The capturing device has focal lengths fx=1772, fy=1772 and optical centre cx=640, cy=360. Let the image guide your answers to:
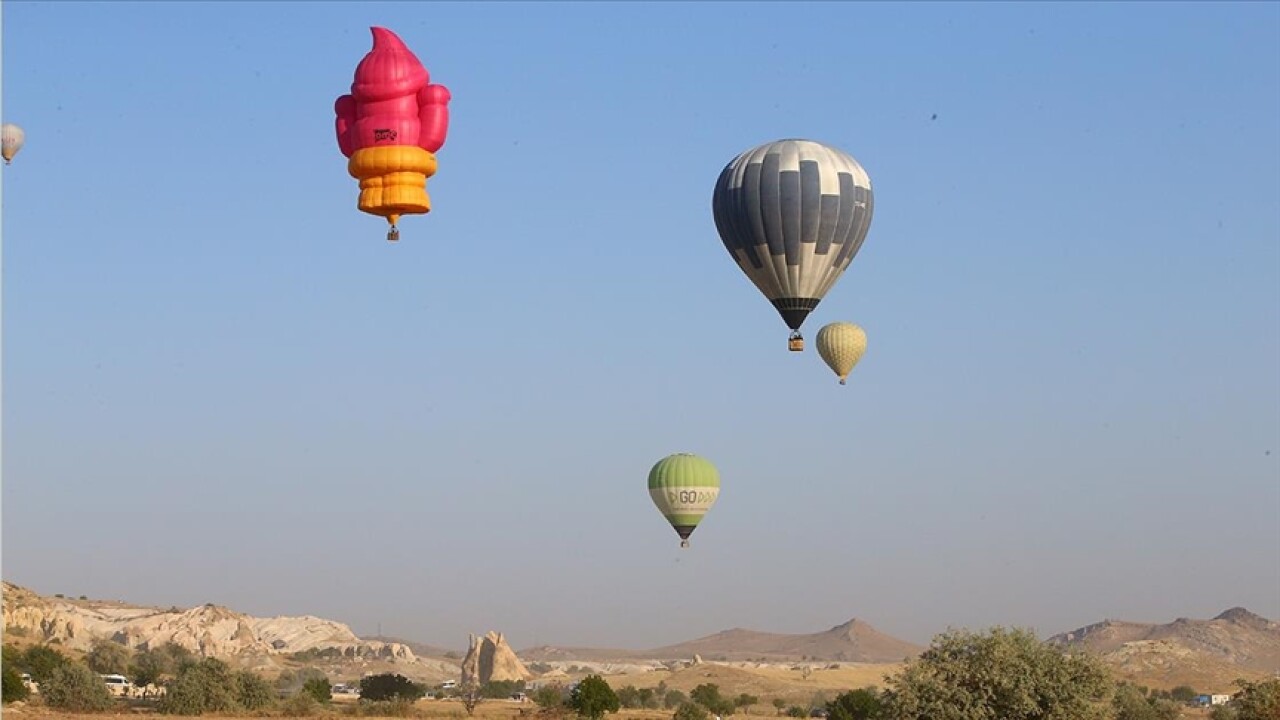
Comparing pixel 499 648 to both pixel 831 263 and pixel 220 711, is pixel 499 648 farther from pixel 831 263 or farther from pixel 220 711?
pixel 831 263

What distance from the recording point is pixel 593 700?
83.6 metres

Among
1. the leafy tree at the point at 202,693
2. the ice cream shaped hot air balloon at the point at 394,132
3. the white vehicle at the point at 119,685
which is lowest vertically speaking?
the leafy tree at the point at 202,693

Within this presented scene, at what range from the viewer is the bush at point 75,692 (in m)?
78.7

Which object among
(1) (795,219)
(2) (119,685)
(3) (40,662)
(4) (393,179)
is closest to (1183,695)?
(2) (119,685)

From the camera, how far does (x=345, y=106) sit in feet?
156

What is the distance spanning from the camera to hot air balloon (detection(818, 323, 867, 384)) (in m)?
76.9

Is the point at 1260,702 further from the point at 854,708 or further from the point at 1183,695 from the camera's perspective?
the point at 1183,695

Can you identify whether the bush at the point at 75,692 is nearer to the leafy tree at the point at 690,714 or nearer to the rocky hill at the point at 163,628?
the leafy tree at the point at 690,714

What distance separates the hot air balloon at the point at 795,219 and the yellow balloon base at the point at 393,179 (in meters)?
18.7

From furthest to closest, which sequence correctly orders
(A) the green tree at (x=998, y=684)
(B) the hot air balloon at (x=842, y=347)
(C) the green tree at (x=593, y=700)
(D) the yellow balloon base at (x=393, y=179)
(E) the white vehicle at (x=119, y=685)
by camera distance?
(E) the white vehicle at (x=119, y=685), (C) the green tree at (x=593, y=700), (B) the hot air balloon at (x=842, y=347), (A) the green tree at (x=998, y=684), (D) the yellow balloon base at (x=393, y=179)

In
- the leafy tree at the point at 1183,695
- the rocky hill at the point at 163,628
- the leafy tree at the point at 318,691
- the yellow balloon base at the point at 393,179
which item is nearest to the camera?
the yellow balloon base at the point at 393,179

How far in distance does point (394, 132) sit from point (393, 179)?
1.24m

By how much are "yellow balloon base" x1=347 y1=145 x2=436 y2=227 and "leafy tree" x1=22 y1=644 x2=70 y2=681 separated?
5759cm

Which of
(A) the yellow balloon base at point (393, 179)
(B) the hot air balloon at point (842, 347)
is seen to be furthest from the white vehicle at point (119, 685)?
(A) the yellow balloon base at point (393, 179)
